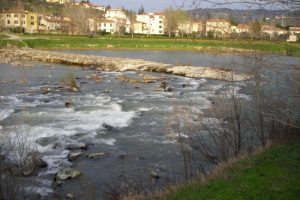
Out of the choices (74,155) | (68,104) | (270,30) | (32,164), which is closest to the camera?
(270,30)

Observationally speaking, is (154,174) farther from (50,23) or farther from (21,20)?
(50,23)

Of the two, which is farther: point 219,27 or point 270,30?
point 219,27

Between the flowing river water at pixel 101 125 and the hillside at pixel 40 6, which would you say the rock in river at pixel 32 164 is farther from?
the hillside at pixel 40 6

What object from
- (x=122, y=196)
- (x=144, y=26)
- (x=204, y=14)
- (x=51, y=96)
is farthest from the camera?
(x=144, y=26)

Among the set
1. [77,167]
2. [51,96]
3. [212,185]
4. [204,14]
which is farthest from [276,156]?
[51,96]

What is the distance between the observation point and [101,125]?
1841cm

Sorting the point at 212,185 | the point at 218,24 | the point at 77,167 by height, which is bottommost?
the point at 77,167

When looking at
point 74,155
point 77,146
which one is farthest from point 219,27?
point 77,146

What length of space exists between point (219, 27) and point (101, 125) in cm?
1065

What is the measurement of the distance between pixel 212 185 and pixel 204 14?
11.5 feet

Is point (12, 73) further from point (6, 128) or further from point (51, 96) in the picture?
point (6, 128)

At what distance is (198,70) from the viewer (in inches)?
1547

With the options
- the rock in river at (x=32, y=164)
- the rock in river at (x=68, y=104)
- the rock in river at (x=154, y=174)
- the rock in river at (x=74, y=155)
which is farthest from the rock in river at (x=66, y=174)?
the rock in river at (x=68, y=104)

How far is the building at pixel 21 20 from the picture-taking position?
106 m
